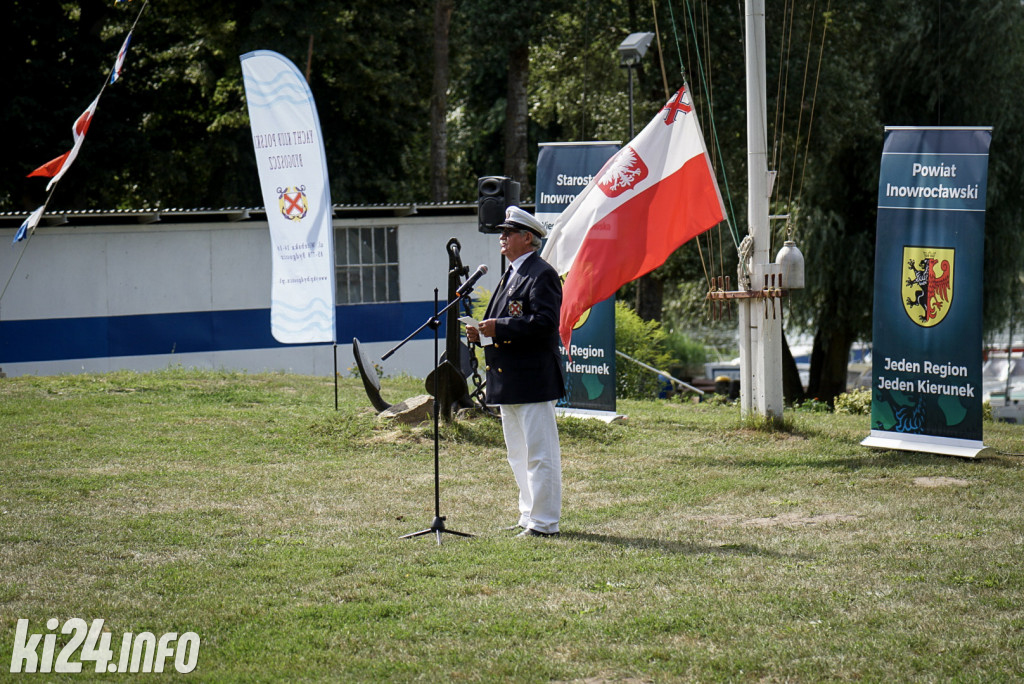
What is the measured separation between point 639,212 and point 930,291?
8.58 feet

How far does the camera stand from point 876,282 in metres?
9.98

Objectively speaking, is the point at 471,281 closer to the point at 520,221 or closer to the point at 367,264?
the point at 520,221

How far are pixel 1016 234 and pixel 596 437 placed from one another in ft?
47.9

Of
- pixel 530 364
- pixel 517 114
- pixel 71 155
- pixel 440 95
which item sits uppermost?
pixel 440 95

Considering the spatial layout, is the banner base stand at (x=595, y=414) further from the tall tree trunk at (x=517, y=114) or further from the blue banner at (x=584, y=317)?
the tall tree trunk at (x=517, y=114)

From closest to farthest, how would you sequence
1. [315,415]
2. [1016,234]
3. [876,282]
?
1. [876,282]
2. [315,415]
3. [1016,234]

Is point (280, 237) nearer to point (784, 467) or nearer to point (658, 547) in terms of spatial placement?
point (784, 467)

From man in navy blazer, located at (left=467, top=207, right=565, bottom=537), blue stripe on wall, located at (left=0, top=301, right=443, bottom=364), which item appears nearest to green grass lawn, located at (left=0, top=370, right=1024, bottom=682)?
man in navy blazer, located at (left=467, top=207, right=565, bottom=537)

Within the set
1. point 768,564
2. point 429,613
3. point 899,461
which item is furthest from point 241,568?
→ point 899,461

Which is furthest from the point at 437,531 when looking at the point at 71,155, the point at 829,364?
the point at 829,364

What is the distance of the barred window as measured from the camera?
841 inches

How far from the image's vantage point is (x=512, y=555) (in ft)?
20.8

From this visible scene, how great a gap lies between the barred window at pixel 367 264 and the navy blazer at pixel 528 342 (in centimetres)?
1490

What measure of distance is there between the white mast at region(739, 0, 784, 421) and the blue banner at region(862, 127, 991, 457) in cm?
100
